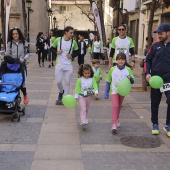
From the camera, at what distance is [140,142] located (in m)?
5.53

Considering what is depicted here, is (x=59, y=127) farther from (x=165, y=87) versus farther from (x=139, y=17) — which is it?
(x=139, y=17)

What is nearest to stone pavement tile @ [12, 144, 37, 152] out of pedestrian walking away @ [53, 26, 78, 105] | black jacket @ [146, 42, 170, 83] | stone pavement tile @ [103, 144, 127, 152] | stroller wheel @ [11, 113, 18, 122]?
stone pavement tile @ [103, 144, 127, 152]

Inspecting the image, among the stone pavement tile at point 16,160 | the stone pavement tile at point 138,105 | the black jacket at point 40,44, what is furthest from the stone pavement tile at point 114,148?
the black jacket at point 40,44

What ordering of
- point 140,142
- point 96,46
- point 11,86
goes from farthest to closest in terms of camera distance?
point 96,46 < point 11,86 < point 140,142

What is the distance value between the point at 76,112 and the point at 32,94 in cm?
255

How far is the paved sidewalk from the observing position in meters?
4.52

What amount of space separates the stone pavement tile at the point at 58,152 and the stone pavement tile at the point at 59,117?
1611 millimetres

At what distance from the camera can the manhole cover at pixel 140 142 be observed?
5.37 meters

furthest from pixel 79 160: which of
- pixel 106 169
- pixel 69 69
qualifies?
pixel 69 69

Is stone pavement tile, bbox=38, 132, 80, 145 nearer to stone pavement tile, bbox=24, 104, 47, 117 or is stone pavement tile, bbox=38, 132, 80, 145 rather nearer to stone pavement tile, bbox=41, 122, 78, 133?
stone pavement tile, bbox=41, 122, 78, 133

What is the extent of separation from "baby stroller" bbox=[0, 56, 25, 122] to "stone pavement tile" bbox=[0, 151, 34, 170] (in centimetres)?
184

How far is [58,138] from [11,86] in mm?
1962

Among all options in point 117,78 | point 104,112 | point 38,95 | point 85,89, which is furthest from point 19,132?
point 38,95

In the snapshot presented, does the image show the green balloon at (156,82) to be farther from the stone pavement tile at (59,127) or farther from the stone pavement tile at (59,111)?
the stone pavement tile at (59,111)
